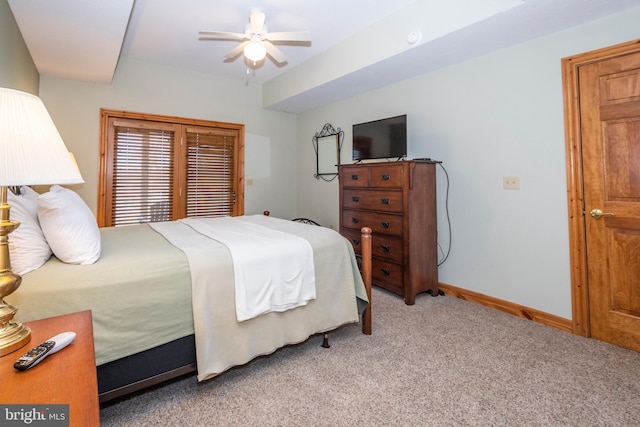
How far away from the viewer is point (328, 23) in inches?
120

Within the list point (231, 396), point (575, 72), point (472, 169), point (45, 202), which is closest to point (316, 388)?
point (231, 396)

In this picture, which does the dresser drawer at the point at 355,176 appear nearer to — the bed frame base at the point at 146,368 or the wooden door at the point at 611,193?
the wooden door at the point at 611,193

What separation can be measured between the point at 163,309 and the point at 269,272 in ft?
1.84

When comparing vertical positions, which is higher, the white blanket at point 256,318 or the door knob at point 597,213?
the door knob at point 597,213

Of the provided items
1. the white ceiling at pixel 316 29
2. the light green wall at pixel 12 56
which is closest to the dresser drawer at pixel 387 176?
the white ceiling at pixel 316 29

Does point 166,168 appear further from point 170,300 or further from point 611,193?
point 611,193

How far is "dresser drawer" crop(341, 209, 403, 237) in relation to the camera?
301 cm

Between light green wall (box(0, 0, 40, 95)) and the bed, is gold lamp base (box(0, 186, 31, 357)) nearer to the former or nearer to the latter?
the bed

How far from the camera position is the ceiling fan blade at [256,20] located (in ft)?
8.43

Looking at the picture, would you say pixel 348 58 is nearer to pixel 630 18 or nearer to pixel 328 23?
pixel 328 23

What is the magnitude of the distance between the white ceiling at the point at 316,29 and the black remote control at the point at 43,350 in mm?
2334

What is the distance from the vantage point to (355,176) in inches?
135

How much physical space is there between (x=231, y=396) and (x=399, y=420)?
33.8 inches

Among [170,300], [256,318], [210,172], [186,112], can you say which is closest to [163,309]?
[170,300]
